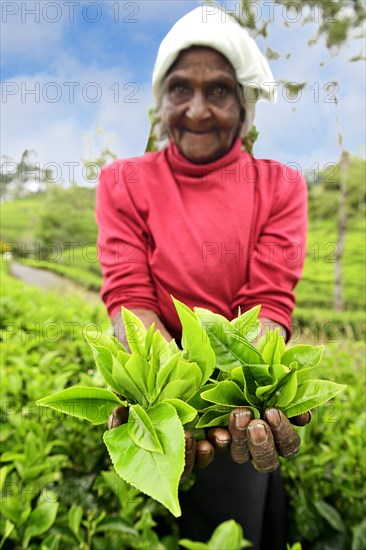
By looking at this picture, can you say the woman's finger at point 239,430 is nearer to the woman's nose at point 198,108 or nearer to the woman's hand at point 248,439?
the woman's hand at point 248,439

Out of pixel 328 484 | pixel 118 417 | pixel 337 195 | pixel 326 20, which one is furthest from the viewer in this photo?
pixel 337 195


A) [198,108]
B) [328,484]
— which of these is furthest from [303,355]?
[328,484]

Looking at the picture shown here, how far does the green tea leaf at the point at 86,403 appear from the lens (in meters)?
0.68

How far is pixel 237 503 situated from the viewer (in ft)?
4.53

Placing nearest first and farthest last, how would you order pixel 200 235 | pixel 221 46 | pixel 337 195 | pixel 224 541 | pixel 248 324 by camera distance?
pixel 248 324, pixel 224 541, pixel 221 46, pixel 200 235, pixel 337 195

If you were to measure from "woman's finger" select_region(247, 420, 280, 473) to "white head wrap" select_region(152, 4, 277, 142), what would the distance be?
91 cm

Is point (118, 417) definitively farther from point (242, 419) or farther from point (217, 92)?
point (217, 92)

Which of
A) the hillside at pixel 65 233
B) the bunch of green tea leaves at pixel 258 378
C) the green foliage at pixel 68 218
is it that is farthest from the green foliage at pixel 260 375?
the green foliage at pixel 68 218

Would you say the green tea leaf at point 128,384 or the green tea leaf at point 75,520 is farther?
the green tea leaf at point 75,520

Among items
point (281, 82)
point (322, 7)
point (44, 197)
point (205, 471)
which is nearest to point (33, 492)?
point (205, 471)

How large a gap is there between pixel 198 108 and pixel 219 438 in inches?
32.9

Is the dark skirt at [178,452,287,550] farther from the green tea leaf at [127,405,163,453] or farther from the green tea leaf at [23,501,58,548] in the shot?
the green tea leaf at [127,405,163,453]

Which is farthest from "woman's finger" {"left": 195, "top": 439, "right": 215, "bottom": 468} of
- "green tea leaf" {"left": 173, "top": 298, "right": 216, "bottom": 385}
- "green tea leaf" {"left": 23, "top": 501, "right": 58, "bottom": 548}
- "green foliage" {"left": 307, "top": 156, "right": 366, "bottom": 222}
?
"green foliage" {"left": 307, "top": 156, "right": 366, "bottom": 222}

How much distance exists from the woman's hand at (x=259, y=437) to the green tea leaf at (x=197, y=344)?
0.23ft
